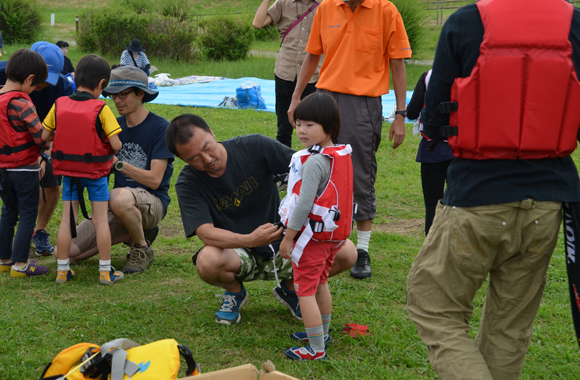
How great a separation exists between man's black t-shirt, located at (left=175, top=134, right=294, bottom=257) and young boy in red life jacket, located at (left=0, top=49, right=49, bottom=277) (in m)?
1.55

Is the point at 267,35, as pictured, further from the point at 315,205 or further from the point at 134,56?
the point at 315,205

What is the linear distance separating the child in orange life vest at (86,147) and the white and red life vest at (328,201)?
169 centimetres

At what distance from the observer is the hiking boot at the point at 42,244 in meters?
4.86

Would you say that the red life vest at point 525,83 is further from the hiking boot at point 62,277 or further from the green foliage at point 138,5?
the green foliage at point 138,5

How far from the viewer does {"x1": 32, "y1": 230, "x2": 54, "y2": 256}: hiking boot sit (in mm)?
4859

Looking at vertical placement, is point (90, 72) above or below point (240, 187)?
above

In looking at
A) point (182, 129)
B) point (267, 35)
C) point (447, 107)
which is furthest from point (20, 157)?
point (267, 35)

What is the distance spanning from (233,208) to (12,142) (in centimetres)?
189

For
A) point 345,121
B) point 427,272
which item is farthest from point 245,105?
point 427,272

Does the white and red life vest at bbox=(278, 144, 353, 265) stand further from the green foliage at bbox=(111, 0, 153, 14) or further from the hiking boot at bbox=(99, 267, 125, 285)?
the green foliage at bbox=(111, 0, 153, 14)

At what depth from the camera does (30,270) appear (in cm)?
433

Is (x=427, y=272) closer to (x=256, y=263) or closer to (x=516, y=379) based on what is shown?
(x=516, y=379)

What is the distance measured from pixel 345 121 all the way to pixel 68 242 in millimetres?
2214

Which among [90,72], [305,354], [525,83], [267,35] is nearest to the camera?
[525,83]
